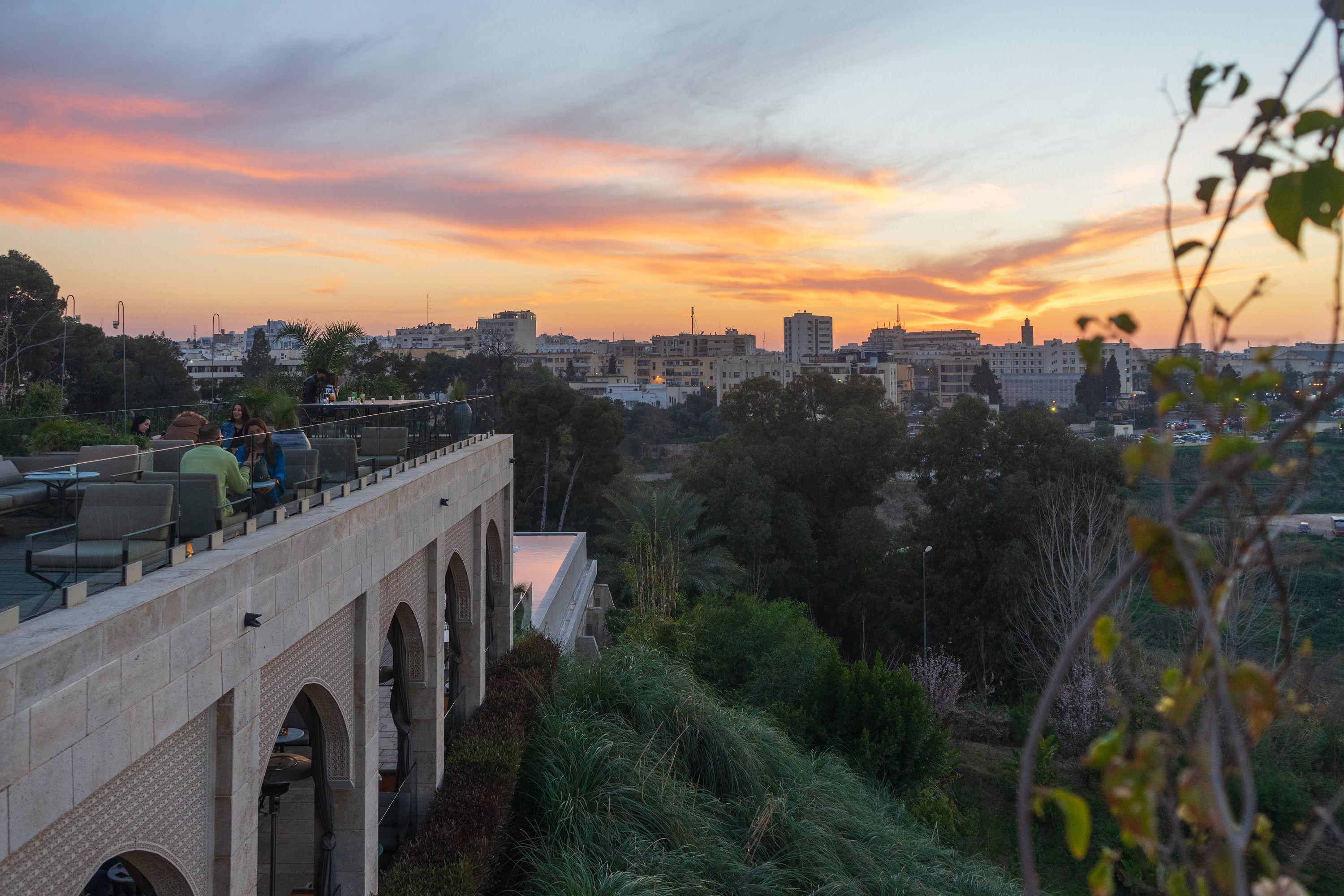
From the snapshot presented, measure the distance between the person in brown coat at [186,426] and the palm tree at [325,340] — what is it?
5056mm

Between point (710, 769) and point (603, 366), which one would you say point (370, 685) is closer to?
point (710, 769)

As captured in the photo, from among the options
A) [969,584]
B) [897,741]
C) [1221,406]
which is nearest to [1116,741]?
[1221,406]

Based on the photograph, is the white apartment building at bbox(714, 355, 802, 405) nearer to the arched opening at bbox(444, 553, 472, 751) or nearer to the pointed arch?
the arched opening at bbox(444, 553, 472, 751)

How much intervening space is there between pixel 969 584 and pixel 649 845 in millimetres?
22172

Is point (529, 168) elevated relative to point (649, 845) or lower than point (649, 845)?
elevated

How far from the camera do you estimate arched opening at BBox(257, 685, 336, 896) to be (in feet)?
23.3

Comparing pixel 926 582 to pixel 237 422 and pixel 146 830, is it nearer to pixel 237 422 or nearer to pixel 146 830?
pixel 237 422

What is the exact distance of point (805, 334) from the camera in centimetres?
13925

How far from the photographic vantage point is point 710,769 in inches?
411

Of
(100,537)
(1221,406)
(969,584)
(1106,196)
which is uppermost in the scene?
(1106,196)

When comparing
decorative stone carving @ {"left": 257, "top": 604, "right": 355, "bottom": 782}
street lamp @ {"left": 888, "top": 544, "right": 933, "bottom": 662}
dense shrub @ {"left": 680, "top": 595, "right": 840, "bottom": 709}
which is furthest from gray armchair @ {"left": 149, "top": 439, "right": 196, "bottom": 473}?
street lamp @ {"left": 888, "top": 544, "right": 933, "bottom": 662}

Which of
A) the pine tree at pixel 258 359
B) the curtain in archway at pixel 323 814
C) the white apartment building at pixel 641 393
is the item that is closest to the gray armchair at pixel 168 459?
the curtain in archway at pixel 323 814

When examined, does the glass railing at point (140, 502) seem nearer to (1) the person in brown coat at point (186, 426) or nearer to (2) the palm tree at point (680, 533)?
(1) the person in brown coat at point (186, 426)

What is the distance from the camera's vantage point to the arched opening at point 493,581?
545 inches
